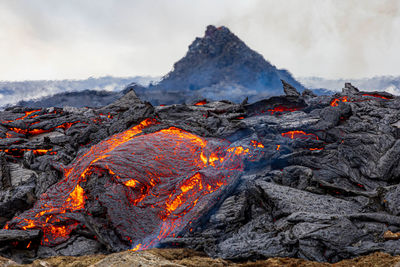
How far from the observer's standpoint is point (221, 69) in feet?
197

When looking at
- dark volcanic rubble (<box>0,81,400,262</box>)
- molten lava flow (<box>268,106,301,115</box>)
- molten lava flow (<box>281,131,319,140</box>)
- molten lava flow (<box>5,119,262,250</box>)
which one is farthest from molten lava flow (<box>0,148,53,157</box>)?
molten lava flow (<box>268,106,301,115</box>)

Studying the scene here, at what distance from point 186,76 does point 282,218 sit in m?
58.5

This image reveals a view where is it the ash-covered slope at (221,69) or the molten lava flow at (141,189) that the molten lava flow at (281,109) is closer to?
the molten lava flow at (141,189)

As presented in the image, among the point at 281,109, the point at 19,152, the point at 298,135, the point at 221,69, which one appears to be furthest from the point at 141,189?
the point at 221,69

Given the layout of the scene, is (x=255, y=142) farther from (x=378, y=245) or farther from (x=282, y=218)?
(x=378, y=245)

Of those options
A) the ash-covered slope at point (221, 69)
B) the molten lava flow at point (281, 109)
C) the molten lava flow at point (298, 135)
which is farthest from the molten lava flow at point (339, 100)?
the ash-covered slope at point (221, 69)

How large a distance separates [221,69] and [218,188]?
56077 mm

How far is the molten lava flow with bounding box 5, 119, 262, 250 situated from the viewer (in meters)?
5.97

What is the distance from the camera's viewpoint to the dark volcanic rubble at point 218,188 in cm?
473

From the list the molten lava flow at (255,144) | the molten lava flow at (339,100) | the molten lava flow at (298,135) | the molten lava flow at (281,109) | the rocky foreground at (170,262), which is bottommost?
the rocky foreground at (170,262)

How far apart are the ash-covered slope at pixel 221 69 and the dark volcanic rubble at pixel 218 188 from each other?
48405mm

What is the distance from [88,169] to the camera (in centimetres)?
688

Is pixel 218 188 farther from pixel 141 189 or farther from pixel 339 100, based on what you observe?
pixel 339 100

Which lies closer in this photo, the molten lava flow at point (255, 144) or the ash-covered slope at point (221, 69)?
the molten lava flow at point (255, 144)
